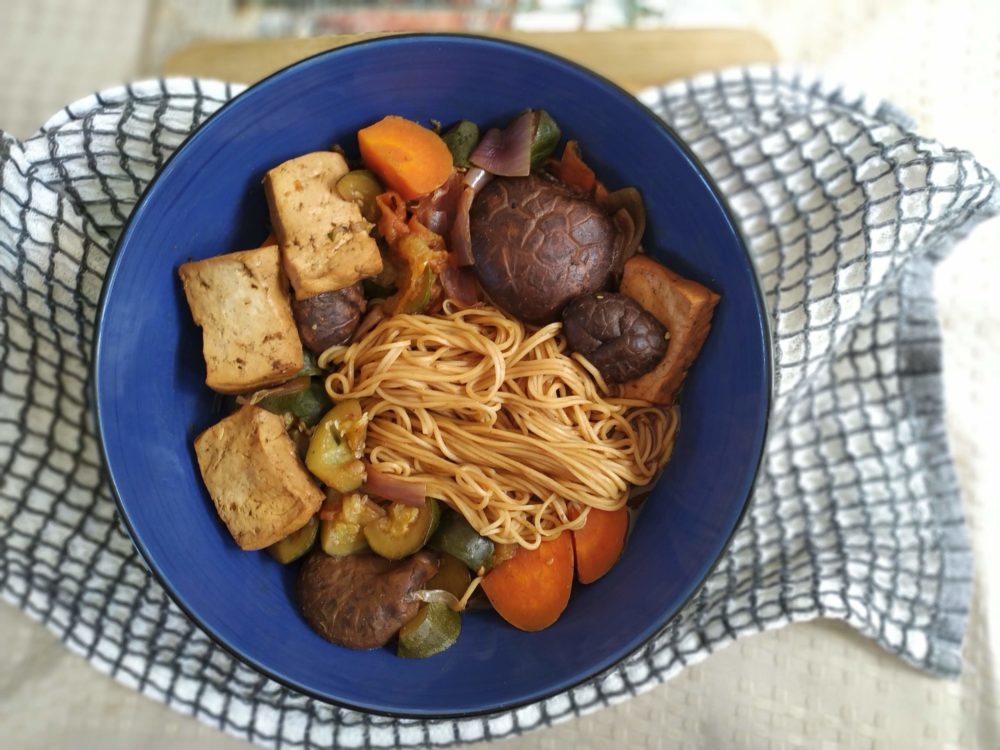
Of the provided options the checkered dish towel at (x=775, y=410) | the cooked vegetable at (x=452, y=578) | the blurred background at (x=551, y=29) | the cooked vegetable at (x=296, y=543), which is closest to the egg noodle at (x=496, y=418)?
the cooked vegetable at (x=452, y=578)

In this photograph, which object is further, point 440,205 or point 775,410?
point 775,410

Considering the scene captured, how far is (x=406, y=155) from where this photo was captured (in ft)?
6.89

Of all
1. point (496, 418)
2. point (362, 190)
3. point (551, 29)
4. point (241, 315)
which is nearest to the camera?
point (241, 315)

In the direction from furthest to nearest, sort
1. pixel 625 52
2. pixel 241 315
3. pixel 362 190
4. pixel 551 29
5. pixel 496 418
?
pixel 551 29 → pixel 625 52 → pixel 496 418 → pixel 362 190 → pixel 241 315

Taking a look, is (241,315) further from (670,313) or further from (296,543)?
(670,313)

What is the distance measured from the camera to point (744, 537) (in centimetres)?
261

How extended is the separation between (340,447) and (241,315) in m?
0.43

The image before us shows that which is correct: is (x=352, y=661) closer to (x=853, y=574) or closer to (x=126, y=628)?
(x=126, y=628)

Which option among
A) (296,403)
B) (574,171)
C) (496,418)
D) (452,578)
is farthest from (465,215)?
(452,578)

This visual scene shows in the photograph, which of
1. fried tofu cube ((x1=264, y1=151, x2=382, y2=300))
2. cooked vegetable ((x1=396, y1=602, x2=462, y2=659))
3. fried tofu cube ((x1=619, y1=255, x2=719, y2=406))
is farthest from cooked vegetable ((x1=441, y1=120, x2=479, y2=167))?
cooked vegetable ((x1=396, y1=602, x2=462, y2=659))

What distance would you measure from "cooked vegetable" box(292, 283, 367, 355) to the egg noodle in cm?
5

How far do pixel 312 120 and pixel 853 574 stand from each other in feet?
6.77

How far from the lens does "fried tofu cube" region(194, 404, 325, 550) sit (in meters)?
2.03

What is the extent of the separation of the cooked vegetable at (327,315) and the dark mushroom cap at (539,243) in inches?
13.6
